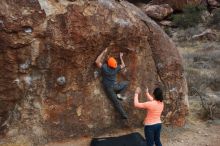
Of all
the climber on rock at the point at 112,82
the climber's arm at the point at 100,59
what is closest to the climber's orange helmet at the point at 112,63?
the climber on rock at the point at 112,82

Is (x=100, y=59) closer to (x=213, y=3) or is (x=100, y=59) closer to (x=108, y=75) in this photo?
(x=108, y=75)

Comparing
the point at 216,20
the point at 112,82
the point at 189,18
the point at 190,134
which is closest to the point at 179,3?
the point at 189,18

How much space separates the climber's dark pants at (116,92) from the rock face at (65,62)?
0.10 metres

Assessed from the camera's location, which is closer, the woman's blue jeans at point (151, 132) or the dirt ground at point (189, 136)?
the woman's blue jeans at point (151, 132)

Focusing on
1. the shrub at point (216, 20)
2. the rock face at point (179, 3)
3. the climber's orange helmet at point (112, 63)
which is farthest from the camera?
the rock face at point (179, 3)

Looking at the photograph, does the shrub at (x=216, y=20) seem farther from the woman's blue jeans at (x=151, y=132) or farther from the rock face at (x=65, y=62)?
the woman's blue jeans at (x=151, y=132)

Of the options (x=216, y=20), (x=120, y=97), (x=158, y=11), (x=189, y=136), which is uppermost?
(x=158, y=11)

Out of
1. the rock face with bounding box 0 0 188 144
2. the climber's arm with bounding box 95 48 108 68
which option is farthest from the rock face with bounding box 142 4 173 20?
the climber's arm with bounding box 95 48 108 68

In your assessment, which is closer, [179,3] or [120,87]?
[120,87]

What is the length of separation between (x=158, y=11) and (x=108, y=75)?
17029 mm

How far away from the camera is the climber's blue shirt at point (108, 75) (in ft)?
22.9

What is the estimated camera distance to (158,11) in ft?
76.8

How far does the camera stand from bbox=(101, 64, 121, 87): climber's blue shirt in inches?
275

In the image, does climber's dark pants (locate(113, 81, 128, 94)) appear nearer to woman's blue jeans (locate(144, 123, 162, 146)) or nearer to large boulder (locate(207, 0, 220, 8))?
woman's blue jeans (locate(144, 123, 162, 146))
